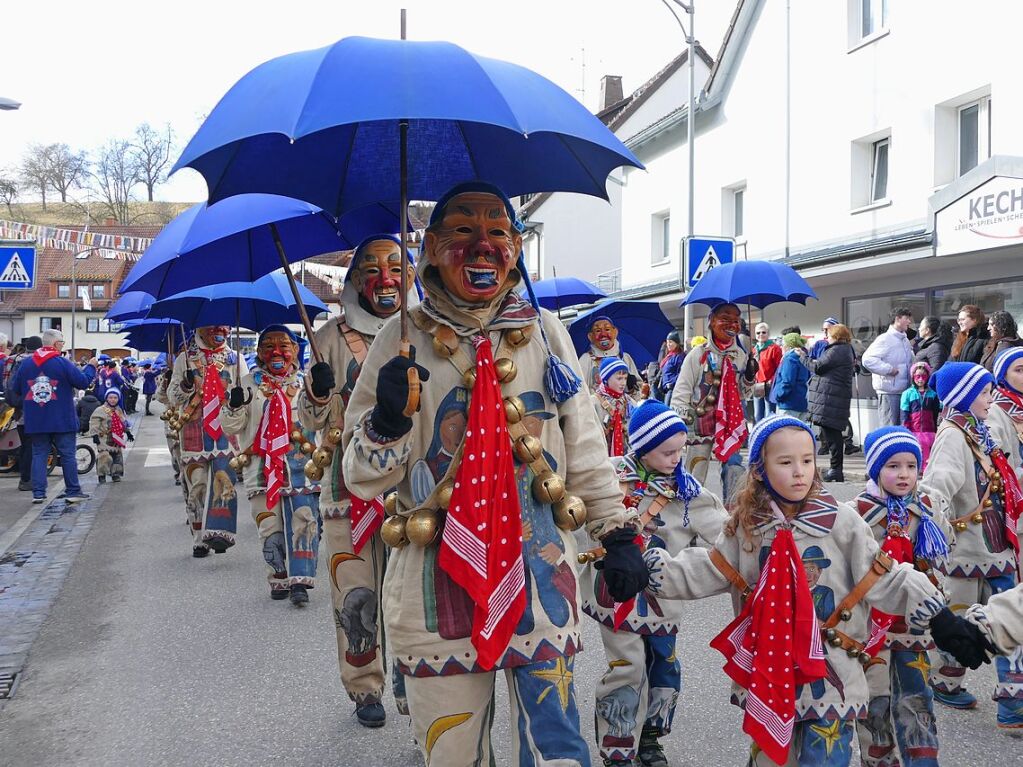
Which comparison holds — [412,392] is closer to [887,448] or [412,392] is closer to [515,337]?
[515,337]

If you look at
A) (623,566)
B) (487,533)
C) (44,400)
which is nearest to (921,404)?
(623,566)

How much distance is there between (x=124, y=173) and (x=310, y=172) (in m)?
65.1

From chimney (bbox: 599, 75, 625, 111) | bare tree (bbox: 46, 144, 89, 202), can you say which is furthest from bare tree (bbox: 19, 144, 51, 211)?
chimney (bbox: 599, 75, 625, 111)

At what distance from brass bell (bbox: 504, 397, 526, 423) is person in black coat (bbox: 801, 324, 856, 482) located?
9.73m

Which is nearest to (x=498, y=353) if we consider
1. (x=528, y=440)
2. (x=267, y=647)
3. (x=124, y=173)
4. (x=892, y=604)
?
(x=528, y=440)

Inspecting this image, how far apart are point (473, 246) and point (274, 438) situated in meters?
3.99

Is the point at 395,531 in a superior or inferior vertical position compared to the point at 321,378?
inferior

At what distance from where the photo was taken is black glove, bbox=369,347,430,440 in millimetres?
2484

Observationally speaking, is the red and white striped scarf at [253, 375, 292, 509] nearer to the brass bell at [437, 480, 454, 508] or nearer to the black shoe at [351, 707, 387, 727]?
the black shoe at [351, 707, 387, 727]

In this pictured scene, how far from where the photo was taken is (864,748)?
3541 millimetres

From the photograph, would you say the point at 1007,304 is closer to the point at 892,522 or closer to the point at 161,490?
the point at 892,522

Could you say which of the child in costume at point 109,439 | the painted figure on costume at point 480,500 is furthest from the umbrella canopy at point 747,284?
the child in costume at point 109,439

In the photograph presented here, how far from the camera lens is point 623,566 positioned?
2.64 m

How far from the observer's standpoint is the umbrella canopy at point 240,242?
4273mm
